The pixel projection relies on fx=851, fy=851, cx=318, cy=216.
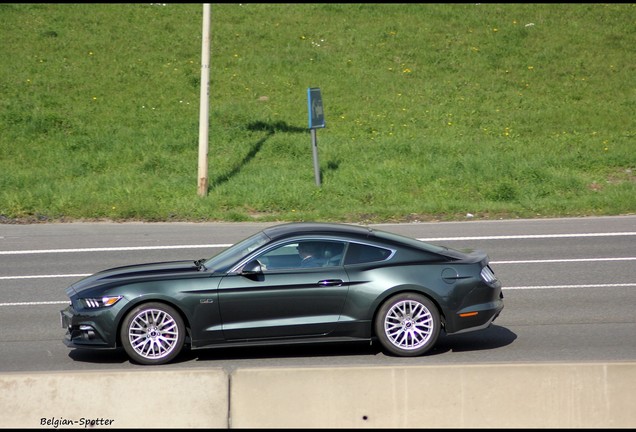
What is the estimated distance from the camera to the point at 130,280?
28.3 feet

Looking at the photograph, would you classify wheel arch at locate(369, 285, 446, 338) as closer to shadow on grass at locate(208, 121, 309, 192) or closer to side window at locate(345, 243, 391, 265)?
side window at locate(345, 243, 391, 265)

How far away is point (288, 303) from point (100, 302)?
6.13 ft

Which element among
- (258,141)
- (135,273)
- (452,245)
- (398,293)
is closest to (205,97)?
(258,141)

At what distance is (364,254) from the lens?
28.8 ft

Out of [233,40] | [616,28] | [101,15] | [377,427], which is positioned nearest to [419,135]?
[233,40]

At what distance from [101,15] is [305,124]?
45.0ft

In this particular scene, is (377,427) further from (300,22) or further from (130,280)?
(300,22)

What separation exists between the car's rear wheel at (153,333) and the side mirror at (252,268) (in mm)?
800

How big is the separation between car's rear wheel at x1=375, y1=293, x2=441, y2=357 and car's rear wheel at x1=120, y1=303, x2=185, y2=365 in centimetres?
202

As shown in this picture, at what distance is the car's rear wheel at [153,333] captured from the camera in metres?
8.45

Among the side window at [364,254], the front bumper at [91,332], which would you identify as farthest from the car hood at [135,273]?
the side window at [364,254]

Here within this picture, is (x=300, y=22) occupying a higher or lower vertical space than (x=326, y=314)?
higher


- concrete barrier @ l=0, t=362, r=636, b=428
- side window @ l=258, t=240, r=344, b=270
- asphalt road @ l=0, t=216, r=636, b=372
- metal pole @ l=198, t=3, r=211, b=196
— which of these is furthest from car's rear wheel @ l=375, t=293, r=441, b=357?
metal pole @ l=198, t=3, r=211, b=196

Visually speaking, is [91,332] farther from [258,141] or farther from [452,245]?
[258,141]
